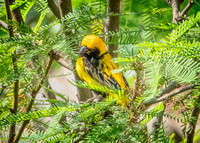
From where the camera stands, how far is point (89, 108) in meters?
0.95

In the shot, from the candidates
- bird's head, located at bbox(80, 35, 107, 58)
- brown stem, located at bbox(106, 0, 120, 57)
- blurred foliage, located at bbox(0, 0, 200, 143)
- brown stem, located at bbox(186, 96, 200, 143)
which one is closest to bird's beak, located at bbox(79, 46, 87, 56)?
bird's head, located at bbox(80, 35, 107, 58)

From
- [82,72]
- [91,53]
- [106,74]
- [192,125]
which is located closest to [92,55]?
[91,53]

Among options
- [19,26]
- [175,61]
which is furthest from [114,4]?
[175,61]

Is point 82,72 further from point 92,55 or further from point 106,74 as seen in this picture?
point 106,74

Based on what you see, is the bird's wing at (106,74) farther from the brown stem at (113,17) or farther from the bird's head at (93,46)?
the brown stem at (113,17)

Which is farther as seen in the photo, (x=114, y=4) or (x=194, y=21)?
(x=114, y=4)

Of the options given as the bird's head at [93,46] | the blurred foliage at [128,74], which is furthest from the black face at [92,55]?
the blurred foliage at [128,74]

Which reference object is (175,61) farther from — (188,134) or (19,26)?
(188,134)

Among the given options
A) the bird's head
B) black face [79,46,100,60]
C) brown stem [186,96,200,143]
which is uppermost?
the bird's head

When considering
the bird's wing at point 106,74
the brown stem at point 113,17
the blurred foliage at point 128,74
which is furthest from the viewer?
the brown stem at point 113,17

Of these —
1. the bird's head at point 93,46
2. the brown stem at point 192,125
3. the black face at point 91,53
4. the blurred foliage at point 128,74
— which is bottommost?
the brown stem at point 192,125

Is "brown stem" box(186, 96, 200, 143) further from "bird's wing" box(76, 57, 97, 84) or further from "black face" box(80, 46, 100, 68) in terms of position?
"black face" box(80, 46, 100, 68)

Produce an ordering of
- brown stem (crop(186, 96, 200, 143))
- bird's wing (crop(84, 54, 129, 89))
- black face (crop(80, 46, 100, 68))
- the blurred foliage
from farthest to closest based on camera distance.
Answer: black face (crop(80, 46, 100, 68))
bird's wing (crop(84, 54, 129, 89))
brown stem (crop(186, 96, 200, 143))
the blurred foliage

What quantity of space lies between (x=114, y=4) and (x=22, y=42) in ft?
2.87
